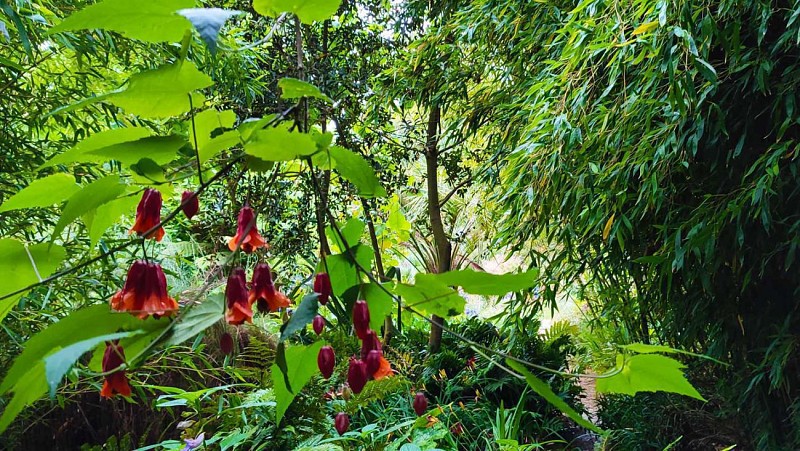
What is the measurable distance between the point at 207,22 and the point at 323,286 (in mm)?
174

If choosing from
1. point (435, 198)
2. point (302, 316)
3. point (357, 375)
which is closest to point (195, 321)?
point (302, 316)

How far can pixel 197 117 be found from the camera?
293 mm

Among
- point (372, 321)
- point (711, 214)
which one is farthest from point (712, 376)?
point (372, 321)

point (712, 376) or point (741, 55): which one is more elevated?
point (741, 55)

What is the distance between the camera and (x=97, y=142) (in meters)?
0.27

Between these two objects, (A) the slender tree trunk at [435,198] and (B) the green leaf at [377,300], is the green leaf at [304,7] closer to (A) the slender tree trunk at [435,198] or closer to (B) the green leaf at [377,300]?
(B) the green leaf at [377,300]

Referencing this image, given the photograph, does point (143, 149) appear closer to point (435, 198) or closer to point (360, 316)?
point (360, 316)

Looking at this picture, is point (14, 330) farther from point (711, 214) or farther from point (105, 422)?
point (711, 214)

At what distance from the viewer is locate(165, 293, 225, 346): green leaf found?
0.22m

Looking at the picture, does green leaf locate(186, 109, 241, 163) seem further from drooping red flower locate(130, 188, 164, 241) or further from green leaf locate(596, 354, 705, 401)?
green leaf locate(596, 354, 705, 401)

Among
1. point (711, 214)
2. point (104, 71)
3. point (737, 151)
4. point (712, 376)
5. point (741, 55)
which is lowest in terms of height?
point (712, 376)

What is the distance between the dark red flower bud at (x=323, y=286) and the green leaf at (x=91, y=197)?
0.40ft

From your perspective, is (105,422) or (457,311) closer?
(457,311)

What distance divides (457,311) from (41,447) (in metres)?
1.92
